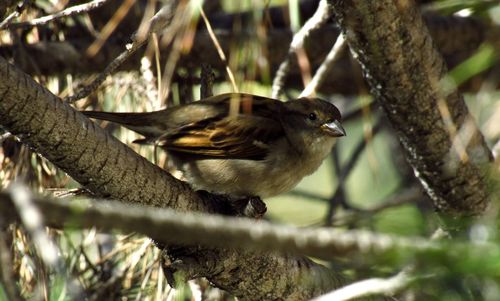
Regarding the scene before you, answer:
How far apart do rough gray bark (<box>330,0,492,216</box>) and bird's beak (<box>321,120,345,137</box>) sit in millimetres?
545

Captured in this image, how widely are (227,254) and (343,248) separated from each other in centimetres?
154

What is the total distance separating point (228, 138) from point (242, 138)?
6 centimetres

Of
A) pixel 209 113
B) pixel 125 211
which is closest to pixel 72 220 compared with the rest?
pixel 125 211

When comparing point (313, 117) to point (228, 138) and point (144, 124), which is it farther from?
point (144, 124)

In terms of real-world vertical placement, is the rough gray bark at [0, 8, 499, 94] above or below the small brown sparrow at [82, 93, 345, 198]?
above

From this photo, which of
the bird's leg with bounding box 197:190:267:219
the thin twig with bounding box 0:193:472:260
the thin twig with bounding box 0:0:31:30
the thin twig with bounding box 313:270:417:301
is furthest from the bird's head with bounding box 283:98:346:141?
the thin twig with bounding box 0:193:472:260

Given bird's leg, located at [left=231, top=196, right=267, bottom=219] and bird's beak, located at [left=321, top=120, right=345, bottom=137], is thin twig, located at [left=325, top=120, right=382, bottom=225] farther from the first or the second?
bird's leg, located at [left=231, top=196, right=267, bottom=219]

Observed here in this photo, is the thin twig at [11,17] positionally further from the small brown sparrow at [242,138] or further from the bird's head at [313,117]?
the bird's head at [313,117]

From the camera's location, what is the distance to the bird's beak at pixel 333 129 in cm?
366

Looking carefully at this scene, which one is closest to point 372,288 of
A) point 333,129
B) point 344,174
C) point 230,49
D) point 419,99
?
point 419,99

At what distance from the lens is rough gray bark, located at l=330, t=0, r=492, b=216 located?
2.65 metres

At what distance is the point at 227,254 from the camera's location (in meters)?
2.67

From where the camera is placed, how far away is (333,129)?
369cm

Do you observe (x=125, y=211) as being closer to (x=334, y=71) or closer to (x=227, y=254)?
(x=227, y=254)
